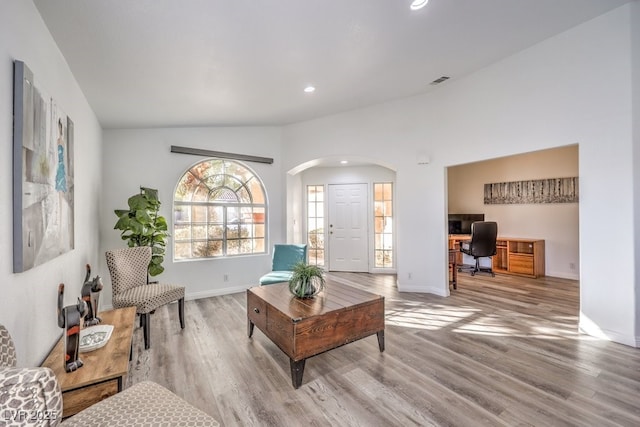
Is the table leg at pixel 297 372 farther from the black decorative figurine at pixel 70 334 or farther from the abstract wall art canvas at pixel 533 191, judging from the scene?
the abstract wall art canvas at pixel 533 191

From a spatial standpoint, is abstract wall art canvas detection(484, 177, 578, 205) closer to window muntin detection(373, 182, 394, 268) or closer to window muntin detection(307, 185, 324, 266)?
window muntin detection(373, 182, 394, 268)

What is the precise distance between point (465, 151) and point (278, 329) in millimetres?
3401

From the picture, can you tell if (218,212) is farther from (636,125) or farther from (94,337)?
(636,125)

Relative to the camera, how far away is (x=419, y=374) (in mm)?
2307

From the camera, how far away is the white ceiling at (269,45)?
2.10 metres

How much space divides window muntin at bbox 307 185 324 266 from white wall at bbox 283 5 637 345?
1792 mm

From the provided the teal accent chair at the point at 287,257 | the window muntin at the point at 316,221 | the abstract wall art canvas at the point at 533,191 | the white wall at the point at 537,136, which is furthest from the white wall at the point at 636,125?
the window muntin at the point at 316,221

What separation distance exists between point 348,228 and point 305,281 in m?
3.93

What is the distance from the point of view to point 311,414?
1.87 m

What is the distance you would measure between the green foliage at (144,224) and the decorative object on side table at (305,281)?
2.07m

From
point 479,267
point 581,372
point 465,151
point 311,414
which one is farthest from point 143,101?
point 479,267

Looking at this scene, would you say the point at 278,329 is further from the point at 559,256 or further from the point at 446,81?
the point at 559,256

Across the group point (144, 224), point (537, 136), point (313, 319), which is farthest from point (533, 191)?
point (144, 224)

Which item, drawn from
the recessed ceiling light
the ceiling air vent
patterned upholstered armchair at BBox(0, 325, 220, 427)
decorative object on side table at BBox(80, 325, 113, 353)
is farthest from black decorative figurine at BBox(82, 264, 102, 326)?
the ceiling air vent
